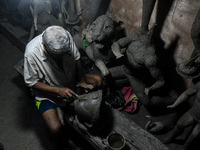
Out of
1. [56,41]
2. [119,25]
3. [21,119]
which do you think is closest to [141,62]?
[119,25]

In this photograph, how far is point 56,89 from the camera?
283cm

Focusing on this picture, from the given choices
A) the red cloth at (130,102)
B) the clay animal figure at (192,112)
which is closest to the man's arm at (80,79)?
the red cloth at (130,102)

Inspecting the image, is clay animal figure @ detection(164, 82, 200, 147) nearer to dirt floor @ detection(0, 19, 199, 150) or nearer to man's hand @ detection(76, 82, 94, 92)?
dirt floor @ detection(0, 19, 199, 150)

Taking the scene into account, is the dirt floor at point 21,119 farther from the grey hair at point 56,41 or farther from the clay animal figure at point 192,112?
the grey hair at point 56,41

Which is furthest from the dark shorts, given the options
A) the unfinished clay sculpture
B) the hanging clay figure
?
the hanging clay figure

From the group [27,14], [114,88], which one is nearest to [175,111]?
[114,88]

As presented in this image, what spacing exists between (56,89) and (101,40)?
127 centimetres

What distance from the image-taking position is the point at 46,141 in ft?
12.2

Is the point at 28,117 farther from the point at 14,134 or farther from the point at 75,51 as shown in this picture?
the point at 75,51

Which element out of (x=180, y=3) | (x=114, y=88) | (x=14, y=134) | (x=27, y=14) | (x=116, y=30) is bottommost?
(x=14, y=134)

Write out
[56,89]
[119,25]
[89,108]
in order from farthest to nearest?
[119,25], [56,89], [89,108]

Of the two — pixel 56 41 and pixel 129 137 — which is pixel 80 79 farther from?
pixel 129 137

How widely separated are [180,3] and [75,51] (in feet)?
5.93

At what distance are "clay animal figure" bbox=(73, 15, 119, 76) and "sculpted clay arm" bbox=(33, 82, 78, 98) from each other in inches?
38.5
